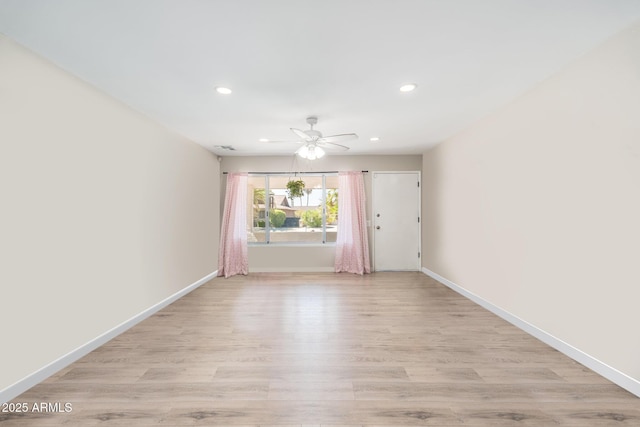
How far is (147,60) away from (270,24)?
1.09m

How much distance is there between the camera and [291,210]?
5.94 meters

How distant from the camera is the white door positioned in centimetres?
577

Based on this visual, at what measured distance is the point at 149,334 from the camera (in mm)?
2812

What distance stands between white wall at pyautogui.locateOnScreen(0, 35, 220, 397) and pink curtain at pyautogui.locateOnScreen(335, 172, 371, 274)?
3.16m

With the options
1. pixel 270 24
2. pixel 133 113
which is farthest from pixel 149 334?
pixel 270 24

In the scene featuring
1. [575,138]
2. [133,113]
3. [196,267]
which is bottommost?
[196,267]

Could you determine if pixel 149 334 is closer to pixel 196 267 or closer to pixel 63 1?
pixel 196 267

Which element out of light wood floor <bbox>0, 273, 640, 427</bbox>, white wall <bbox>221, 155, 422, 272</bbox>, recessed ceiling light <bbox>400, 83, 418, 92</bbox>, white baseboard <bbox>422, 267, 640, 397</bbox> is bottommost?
light wood floor <bbox>0, 273, 640, 427</bbox>

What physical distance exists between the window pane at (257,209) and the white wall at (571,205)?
156 inches

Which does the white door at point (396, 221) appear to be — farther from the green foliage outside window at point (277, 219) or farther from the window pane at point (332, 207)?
the green foliage outside window at point (277, 219)

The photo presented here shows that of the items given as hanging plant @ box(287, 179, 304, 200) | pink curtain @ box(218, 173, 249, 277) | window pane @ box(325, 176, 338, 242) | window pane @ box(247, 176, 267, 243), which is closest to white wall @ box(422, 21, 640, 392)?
window pane @ box(325, 176, 338, 242)

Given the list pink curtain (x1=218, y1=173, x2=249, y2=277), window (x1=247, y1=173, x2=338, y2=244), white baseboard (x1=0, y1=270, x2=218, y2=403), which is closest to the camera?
white baseboard (x1=0, y1=270, x2=218, y2=403)

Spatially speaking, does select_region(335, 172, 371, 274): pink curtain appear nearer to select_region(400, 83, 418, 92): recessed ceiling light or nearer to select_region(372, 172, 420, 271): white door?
select_region(372, 172, 420, 271): white door

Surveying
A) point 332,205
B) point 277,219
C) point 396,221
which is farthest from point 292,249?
point 396,221
